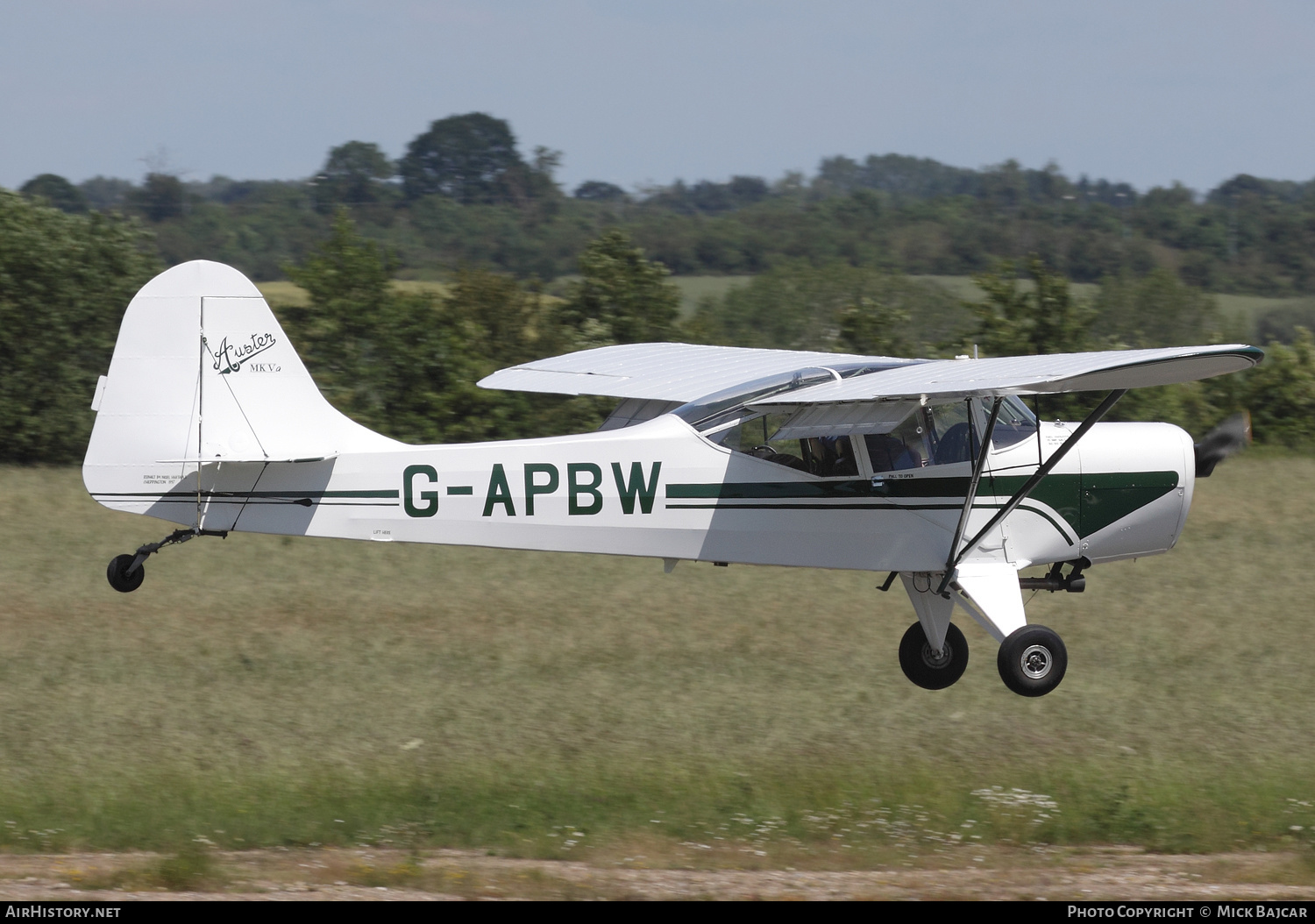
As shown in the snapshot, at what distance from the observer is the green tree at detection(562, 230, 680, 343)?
2841 centimetres

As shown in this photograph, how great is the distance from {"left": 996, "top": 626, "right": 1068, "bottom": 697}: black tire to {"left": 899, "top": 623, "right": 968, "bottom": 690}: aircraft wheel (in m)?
1.15

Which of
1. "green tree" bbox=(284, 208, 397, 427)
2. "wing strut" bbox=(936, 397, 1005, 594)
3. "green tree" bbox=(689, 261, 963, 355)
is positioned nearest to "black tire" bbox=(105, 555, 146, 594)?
"wing strut" bbox=(936, 397, 1005, 594)

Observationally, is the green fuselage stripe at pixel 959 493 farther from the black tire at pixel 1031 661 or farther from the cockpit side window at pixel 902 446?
the black tire at pixel 1031 661

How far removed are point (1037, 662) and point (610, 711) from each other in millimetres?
3611

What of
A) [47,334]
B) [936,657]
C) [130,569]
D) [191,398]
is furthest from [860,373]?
[47,334]

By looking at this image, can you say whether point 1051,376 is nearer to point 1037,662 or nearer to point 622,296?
point 1037,662

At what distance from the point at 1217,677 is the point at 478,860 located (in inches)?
298

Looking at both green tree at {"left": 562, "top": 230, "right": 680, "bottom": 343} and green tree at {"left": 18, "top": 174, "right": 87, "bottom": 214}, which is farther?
green tree at {"left": 18, "top": 174, "right": 87, "bottom": 214}

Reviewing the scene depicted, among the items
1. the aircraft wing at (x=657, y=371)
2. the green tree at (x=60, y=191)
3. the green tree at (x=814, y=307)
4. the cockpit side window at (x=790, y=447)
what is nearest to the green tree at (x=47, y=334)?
the green tree at (x=814, y=307)

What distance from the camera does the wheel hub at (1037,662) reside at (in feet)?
30.7

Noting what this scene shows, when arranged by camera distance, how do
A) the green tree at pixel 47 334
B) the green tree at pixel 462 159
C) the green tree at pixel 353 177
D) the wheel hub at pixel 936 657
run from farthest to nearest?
1. the green tree at pixel 462 159
2. the green tree at pixel 353 177
3. the green tree at pixel 47 334
4. the wheel hub at pixel 936 657

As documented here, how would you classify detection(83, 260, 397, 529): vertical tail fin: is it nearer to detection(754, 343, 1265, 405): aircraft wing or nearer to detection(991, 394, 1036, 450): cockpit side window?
detection(754, 343, 1265, 405): aircraft wing

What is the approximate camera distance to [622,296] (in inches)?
1131

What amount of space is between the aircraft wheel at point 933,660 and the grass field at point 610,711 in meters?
0.51
